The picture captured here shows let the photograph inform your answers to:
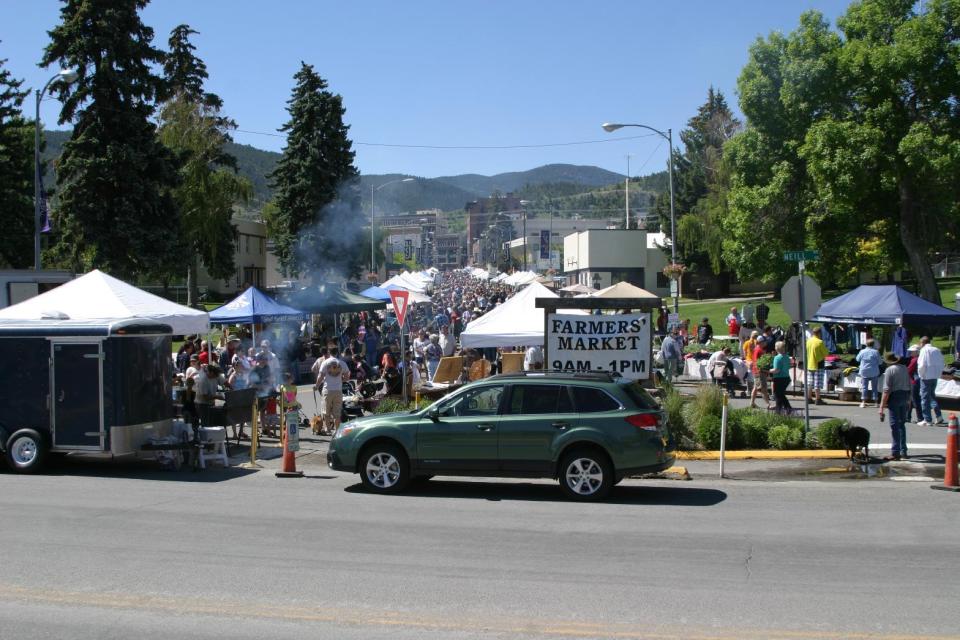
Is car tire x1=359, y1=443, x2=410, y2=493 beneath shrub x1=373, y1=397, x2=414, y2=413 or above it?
beneath

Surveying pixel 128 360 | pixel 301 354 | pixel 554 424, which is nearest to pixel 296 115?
pixel 301 354

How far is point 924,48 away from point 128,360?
25.8 m

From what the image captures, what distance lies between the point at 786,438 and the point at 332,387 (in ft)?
27.2

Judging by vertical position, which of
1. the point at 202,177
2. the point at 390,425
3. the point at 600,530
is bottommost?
the point at 600,530

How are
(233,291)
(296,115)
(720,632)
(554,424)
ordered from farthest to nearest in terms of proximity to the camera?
(233,291)
(296,115)
(554,424)
(720,632)

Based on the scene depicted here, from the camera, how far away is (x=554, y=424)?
11266mm

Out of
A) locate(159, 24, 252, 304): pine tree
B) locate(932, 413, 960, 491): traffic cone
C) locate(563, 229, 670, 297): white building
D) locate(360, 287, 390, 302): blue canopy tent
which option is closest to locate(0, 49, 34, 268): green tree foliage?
locate(159, 24, 252, 304): pine tree

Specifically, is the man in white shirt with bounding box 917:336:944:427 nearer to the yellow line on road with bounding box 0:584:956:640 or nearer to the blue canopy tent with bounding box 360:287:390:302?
the yellow line on road with bounding box 0:584:956:640

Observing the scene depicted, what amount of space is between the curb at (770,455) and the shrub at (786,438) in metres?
0.22

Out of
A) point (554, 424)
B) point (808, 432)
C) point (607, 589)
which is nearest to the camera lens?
point (607, 589)

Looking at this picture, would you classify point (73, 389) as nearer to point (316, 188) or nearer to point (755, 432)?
point (755, 432)

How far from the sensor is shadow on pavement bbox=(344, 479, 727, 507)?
37.5ft

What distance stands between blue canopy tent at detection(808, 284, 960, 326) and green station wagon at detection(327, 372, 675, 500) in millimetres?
12412

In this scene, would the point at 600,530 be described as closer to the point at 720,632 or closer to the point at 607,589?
the point at 607,589
